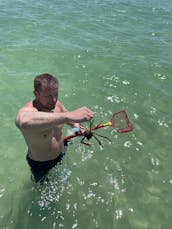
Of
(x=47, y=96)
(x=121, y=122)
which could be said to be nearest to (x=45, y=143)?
(x=47, y=96)

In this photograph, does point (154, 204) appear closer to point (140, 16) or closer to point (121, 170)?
point (121, 170)

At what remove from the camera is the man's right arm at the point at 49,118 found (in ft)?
10.6

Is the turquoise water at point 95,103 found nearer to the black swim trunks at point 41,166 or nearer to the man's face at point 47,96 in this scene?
the black swim trunks at point 41,166

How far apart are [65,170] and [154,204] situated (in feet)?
5.34

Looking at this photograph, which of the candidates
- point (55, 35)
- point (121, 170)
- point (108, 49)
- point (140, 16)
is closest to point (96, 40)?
point (108, 49)

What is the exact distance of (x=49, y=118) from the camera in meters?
3.26

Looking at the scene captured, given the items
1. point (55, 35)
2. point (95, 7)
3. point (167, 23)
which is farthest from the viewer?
point (95, 7)

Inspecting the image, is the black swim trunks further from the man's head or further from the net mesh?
the man's head

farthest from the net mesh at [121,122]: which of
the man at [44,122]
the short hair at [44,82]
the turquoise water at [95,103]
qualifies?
the short hair at [44,82]

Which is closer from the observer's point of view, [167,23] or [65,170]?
[65,170]

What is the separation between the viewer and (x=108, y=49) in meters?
9.78

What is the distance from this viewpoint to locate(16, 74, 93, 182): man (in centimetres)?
327

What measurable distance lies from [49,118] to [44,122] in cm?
8

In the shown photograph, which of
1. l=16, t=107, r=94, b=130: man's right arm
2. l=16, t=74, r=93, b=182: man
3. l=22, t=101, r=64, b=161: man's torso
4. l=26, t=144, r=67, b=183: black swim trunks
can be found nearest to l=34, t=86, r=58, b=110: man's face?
l=16, t=74, r=93, b=182: man
